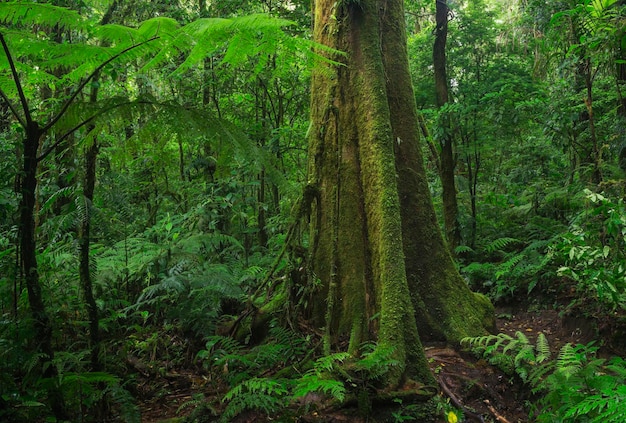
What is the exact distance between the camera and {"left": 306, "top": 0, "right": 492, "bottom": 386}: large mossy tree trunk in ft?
12.8

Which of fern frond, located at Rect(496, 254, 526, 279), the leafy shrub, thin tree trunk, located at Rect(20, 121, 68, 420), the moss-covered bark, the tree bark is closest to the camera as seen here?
thin tree trunk, located at Rect(20, 121, 68, 420)

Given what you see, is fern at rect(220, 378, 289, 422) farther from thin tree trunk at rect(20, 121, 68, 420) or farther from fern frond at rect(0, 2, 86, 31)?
fern frond at rect(0, 2, 86, 31)

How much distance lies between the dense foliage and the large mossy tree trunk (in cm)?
38

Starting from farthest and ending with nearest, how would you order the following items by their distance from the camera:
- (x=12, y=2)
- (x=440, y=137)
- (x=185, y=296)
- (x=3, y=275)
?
1. (x=440, y=137)
2. (x=185, y=296)
3. (x=3, y=275)
4. (x=12, y=2)

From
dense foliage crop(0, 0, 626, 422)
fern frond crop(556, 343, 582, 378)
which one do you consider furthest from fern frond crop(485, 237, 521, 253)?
fern frond crop(556, 343, 582, 378)

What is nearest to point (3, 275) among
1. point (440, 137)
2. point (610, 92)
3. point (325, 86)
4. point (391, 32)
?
point (325, 86)

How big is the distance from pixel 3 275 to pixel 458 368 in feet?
13.1

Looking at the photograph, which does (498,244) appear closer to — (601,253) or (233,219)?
(601,253)

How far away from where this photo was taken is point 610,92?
22.7ft

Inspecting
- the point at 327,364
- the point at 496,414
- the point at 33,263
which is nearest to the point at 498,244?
the point at 496,414

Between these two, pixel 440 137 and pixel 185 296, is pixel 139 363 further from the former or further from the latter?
pixel 440 137

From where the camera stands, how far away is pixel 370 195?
424 centimetres

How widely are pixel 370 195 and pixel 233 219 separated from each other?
3852mm

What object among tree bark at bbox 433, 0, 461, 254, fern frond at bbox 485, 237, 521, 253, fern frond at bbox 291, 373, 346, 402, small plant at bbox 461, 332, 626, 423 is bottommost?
small plant at bbox 461, 332, 626, 423
